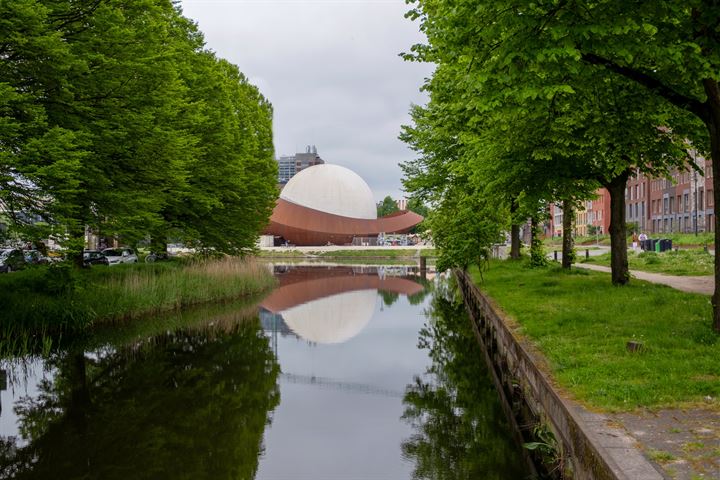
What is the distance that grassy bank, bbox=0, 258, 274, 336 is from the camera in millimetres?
16219

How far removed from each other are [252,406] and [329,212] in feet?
319

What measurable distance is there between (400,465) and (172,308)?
1629 centimetres

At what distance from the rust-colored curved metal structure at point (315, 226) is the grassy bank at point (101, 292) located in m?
60.6

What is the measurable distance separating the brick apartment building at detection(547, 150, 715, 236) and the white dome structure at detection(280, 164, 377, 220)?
43.0m

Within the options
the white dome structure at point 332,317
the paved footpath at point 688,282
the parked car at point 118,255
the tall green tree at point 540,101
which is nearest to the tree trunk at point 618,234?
the tall green tree at point 540,101

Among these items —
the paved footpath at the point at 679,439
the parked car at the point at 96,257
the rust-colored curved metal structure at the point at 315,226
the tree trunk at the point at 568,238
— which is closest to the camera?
the paved footpath at the point at 679,439

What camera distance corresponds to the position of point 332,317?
2475 cm

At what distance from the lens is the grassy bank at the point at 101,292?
1622cm

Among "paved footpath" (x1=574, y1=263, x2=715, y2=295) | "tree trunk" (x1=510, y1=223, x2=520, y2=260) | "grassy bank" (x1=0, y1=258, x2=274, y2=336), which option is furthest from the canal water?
"tree trunk" (x1=510, y1=223, x2=520, y2=260)

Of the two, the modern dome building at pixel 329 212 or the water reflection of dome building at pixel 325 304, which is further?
the modern dome building at pixel 329 212

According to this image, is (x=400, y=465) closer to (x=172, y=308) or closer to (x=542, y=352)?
(x=542, y=352)

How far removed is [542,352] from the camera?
966 cm

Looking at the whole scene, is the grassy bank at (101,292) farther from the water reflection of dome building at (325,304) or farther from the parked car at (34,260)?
the water reflection of dome building at (325,304)

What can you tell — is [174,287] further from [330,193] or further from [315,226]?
[330,193]
